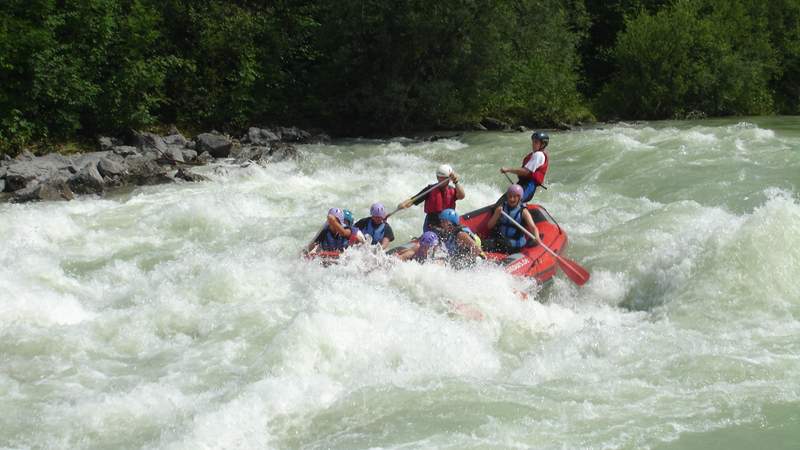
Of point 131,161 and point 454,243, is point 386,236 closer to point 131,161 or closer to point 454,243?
point 454,243

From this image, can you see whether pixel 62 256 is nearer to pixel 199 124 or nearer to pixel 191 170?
pixel 191 170

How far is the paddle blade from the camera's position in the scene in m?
8.84

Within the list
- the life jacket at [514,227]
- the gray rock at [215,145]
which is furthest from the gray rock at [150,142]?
the life jacket at [514,227]

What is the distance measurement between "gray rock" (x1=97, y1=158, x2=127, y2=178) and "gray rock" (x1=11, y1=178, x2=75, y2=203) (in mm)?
1090

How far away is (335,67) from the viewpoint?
20.1m

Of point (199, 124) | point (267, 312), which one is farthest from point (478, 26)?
point (267, 312)

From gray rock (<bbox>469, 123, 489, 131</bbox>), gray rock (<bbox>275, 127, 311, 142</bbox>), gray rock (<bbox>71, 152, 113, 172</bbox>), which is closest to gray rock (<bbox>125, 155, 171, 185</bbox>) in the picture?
gray rock (<bbox>71, 152, 113, 172</bbox>)

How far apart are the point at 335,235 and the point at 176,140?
375 inches

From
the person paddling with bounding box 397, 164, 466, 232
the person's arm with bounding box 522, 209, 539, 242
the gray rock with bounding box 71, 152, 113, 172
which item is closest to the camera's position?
the person's arm with bounding box 522, 209, 539, 242

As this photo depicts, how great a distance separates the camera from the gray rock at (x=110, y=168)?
47.0 ft

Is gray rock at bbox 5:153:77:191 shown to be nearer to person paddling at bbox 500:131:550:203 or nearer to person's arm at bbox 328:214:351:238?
person's arm at bbox 328:214:351:238

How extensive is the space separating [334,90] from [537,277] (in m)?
13.0

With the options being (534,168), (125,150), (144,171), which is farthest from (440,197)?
(125,150)

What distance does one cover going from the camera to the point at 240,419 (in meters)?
5.65
